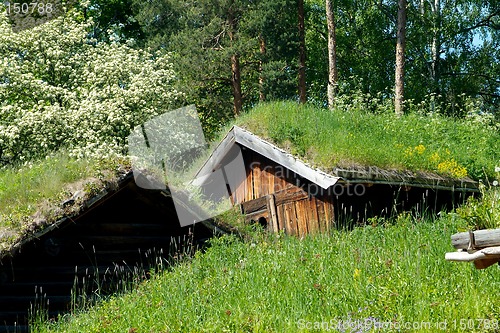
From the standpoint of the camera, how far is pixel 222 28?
26016mm

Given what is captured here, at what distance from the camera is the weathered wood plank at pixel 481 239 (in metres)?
5.25

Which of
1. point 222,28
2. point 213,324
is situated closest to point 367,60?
point 222,28

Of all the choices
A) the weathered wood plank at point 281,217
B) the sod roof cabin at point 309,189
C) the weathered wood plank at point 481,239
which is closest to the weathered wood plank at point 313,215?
the sod roof cabin at point 309,189

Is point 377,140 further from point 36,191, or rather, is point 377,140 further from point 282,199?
point 36,191

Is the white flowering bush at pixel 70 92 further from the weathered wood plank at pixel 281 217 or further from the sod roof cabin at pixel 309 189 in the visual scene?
the weathered wood plank at pixel 281 217

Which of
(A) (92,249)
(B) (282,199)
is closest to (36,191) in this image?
(A) (92,249)

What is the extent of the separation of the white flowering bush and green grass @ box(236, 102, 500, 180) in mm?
5796

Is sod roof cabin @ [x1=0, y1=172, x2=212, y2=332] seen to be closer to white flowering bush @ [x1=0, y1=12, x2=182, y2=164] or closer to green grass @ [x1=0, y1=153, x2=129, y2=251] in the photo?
green grass @ [x1=0, y1=153, x2=129, y2=251]

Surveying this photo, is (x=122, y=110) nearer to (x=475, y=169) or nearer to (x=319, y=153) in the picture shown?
(x=319, y=153)

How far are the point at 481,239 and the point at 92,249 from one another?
6368 millimetres

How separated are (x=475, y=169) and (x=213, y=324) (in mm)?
9311

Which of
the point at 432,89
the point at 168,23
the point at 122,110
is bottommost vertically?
the point at 432,89

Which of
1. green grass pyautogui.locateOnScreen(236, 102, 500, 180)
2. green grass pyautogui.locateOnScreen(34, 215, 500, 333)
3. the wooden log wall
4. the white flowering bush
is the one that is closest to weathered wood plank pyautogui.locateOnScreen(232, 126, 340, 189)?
green grass pyautogui.locateOnScreen(236, 102, 500, 180)

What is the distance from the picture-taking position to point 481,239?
5344mm
